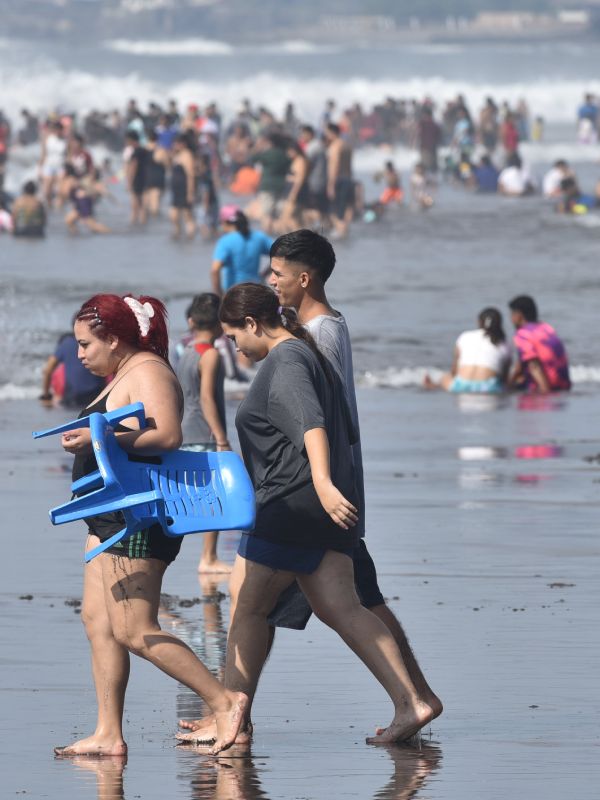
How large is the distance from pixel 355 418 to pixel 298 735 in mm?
973

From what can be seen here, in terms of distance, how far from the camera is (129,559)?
5.72 metres

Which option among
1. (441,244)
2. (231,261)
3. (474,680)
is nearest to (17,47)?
(441,244)

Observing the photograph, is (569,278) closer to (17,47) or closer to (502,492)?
(502,492)

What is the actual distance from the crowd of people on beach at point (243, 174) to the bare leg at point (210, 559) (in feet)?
61.2

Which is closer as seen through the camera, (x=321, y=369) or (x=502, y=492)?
(x=321, y=369)

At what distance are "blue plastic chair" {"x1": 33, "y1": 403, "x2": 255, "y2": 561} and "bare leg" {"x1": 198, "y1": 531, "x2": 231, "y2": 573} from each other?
3176 mm

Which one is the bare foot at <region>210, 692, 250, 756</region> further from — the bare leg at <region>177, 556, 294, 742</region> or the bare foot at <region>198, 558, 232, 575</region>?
the bare foot at <region>198, 558, 232, 575</region>

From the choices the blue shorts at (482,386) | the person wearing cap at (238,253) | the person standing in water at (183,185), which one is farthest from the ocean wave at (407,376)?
the person standing in water at (183,185)

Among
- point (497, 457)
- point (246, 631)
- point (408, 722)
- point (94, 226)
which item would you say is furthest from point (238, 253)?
point (94, 226)

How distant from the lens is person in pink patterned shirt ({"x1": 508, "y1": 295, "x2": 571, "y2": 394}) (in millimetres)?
16297

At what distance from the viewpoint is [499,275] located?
2869cm

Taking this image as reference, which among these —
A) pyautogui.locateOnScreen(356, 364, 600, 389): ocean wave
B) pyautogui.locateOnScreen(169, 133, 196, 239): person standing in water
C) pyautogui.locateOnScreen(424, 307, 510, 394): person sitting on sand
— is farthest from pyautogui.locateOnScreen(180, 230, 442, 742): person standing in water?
pyautogui.locateOnScreen(169, 133, 196, 239): person standing in water

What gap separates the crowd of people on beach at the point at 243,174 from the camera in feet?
100

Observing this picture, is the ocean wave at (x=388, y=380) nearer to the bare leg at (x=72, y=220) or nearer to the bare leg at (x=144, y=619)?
the bare leg at (x=144, y=619)
